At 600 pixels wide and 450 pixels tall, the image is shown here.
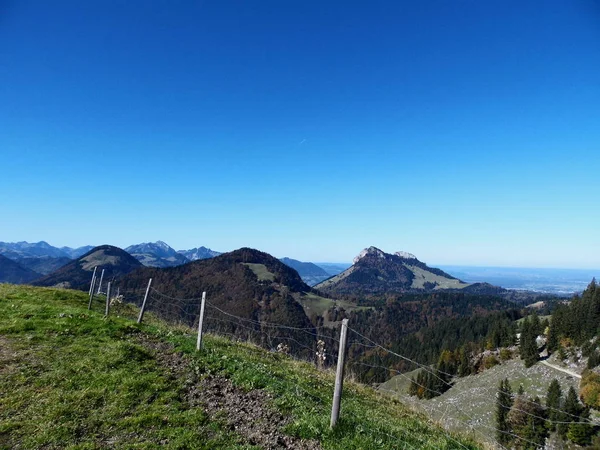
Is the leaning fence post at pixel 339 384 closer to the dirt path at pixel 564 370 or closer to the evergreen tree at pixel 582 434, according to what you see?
the evergreen tree at pixel 582 434

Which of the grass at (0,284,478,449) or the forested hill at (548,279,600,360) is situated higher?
the grass at (0,284,478,449)

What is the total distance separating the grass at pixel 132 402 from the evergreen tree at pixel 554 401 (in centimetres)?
10131

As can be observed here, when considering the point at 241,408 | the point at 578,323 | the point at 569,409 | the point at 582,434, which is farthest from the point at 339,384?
the point at 578,323

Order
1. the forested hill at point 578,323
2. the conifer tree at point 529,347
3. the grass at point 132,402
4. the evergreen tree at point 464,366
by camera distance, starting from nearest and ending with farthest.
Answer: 1. the grass at point 132,402
2. the forested hill at point 578,323
3. the conifer tree at point 529,347
4. the evergreen tree at point 464,366

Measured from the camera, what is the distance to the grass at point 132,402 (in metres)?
8.81

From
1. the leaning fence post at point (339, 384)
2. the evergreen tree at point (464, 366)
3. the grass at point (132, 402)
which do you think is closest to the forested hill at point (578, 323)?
the evergreen tree at point (464, 366)

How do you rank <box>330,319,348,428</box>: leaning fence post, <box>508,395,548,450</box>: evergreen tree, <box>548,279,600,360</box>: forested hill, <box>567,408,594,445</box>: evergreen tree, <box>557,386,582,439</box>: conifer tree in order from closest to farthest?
<box>330,319,348,428</box>: leaning fence post → <box>567,408,594,445</box>: evergreen tree → <box>557,386,582,439</box>: conifer tree → <box>508,395,548,450</box>: evergreen tree → <box>548,279,600,360</box>: forested hill

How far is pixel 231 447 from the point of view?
8.38 metres

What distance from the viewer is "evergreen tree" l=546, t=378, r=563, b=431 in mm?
86713

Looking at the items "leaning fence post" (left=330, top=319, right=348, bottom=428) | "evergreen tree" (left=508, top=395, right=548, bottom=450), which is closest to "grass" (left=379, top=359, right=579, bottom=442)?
Answer: "evergreen tree" (left=508, top=395, right=548, bottom=450)

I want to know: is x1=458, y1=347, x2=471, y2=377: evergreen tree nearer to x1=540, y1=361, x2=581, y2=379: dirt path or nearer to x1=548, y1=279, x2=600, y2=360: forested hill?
x1=540, y1=361, x2=581, y2=379: dirt path

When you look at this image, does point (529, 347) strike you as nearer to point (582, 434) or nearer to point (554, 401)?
point (554, 401)

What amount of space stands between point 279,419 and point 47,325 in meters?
15.9

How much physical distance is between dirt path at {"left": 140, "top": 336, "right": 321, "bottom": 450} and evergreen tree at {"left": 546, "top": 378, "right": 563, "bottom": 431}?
108117 millimetres
